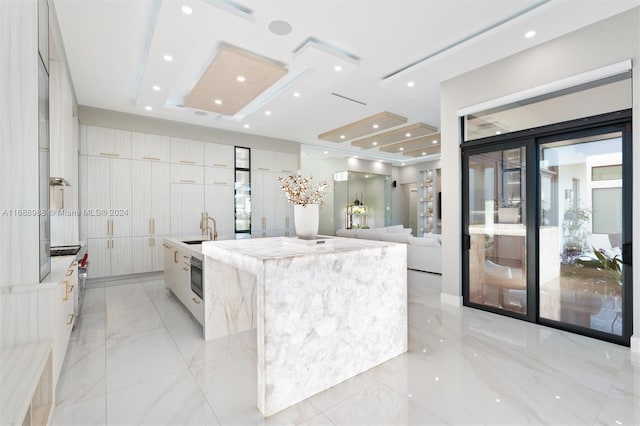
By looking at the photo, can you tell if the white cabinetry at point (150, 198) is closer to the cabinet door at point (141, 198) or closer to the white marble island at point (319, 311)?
the cabinet door at point (141, 198)

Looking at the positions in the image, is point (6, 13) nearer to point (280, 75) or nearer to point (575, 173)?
point (280, 75)

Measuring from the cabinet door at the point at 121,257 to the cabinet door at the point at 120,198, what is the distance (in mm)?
125

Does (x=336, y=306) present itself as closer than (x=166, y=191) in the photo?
Yes

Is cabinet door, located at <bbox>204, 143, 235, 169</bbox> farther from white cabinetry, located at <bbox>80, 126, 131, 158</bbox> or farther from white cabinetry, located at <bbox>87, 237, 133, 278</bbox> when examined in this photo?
white cabinetry, located at <bbox>87, 237, 133, 278</bbox>

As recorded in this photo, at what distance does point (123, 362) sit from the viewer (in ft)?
8.14

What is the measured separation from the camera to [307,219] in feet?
8.04

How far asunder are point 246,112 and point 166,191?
217 cm

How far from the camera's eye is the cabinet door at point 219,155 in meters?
6.20

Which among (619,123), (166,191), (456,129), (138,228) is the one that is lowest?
(138,228)

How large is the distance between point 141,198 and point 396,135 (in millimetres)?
5537

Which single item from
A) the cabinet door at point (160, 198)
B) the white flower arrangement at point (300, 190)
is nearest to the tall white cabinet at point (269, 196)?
the cabinet door at point (160, 198)

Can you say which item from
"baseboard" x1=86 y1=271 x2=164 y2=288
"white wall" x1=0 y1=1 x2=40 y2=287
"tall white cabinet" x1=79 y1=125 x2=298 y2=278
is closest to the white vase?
"white wall" x1=0 y1=1 x2=40 y2=287

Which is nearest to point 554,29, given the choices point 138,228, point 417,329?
point 417,329

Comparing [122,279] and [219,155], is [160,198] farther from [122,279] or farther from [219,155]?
[122,279]
